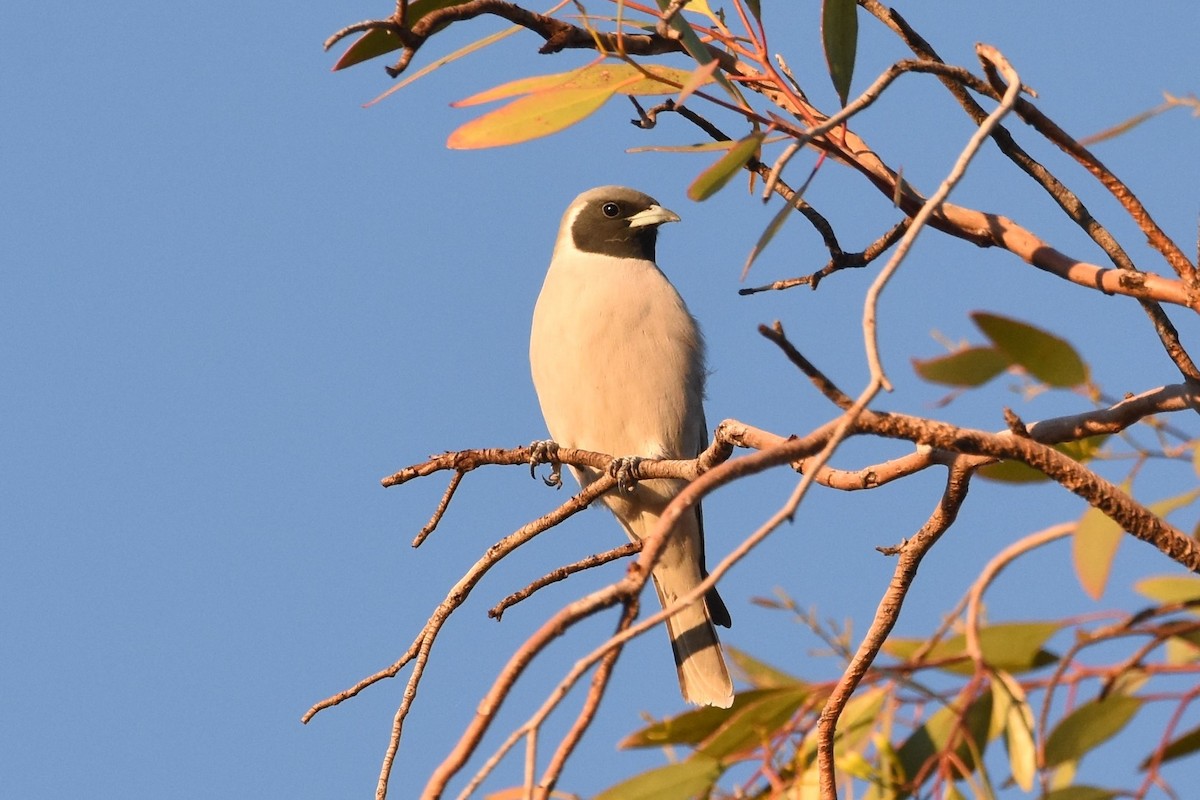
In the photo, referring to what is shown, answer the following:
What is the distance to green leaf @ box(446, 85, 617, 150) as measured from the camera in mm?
2406

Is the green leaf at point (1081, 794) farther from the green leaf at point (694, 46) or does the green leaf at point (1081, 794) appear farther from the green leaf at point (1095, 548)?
the green leaf at point (694, 46)

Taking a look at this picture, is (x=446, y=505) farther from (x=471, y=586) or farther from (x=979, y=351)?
(x=979, y=351)

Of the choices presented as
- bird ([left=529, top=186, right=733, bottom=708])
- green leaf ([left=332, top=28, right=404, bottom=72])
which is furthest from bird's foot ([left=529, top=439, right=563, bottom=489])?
green leaf ([left=332, top=28, right=404, bottom=72])

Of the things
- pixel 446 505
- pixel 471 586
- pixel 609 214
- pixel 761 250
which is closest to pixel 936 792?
pixel 761 250

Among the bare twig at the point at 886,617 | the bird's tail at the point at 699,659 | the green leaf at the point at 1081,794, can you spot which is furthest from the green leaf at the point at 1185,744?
the bird's tail at the point at 699,659

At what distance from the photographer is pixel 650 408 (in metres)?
5.56

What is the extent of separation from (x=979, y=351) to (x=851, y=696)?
56 centimetres

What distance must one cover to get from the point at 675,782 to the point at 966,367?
2.60 feet

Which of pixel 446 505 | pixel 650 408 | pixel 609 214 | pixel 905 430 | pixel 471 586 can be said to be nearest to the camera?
pixel 905 430

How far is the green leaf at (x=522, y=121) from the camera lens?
2406 mm

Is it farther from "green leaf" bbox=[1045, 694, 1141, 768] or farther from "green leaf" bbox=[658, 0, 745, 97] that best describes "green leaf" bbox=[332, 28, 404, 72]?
"green leaf" bbox=[1045, 694, 1141, 768]

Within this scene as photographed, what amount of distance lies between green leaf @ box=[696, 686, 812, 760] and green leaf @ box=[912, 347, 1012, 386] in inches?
20.9

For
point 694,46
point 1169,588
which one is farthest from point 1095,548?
point 694,46

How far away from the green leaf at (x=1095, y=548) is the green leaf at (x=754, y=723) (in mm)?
480
